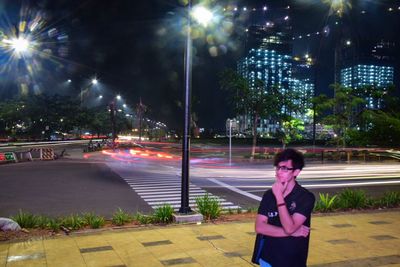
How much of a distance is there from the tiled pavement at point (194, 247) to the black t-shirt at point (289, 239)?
3.03 m

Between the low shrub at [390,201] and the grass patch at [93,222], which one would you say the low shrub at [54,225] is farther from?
the low shrub at [390,201]

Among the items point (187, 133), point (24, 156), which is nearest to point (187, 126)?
point (187, 133)

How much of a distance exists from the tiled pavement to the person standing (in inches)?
120

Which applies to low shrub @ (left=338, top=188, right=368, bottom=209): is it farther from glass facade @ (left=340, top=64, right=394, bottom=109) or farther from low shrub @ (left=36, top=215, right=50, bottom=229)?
glass facade @ (left=340, top=64, right=394, bottom=109)

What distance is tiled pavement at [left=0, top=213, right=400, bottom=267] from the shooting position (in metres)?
6.73

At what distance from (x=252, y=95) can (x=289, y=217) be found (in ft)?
115

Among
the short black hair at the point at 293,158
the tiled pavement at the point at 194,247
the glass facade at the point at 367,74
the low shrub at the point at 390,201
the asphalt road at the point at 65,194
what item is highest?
the glass facade at the point at 367,74

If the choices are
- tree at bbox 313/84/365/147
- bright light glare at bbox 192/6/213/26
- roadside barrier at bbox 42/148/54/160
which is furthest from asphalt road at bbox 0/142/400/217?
tree at bbox 313/84/365/147

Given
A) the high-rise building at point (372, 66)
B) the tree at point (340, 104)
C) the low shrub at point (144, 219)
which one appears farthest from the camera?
the high-rise building at point (372, 66)

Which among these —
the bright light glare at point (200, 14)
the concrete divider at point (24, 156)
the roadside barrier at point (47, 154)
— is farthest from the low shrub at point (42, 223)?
the roadside barrier at point (47, 154)

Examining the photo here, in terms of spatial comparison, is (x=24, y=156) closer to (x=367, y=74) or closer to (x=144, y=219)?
(x=144, y=219)

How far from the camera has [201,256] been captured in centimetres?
700

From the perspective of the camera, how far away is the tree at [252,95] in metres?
37.5

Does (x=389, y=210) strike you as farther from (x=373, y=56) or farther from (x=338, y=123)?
(x=373, y=56)
